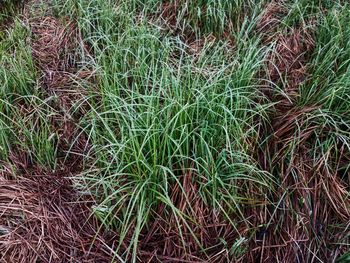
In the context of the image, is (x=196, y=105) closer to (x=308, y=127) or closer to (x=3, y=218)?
(x=308, y=127)

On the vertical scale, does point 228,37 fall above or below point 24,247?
above

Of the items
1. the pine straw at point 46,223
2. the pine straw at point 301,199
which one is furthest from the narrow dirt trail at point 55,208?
the pine straw at point 301,199

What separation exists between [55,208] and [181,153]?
651 mm

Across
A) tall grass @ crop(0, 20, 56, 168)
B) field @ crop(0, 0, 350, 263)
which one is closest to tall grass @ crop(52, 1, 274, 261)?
field @ crop(0, 0, 350, 263)

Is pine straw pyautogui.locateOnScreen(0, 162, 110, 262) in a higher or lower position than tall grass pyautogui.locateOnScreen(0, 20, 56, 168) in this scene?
lower

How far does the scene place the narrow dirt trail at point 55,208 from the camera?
68.8 inches

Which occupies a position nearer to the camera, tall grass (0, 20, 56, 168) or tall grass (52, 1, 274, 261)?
tall grass (52, 1, 274, 261)

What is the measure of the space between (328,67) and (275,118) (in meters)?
0.47

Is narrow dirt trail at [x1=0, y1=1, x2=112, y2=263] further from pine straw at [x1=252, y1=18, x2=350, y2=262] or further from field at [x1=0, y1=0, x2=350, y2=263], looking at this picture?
pine straw at [x1=252, y1=18, x2=350, y2=262]

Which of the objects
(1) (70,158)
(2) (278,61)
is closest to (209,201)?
(1) (70,158)

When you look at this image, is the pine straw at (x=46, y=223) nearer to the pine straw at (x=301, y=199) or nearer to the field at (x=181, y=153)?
the field at (x=181, y=153)

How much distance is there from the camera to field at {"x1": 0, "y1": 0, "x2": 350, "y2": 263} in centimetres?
176

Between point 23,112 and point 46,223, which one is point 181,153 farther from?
point 23,112

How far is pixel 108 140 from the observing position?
189 cm
